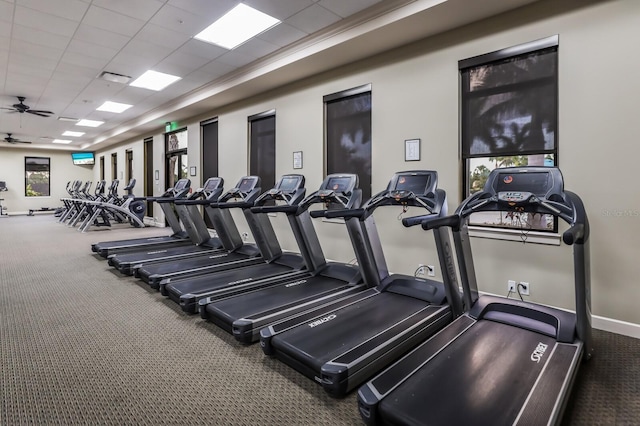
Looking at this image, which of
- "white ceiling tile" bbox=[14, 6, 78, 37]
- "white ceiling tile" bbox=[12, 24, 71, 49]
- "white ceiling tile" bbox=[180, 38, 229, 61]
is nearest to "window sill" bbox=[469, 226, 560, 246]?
"white ceiling tile" bbox=[180, 38, 229, 61]

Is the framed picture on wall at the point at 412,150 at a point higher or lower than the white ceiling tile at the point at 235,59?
lower

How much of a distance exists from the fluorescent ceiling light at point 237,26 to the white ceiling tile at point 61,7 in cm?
122

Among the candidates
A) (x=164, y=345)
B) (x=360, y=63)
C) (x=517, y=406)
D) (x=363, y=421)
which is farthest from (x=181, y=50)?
(x=517, y=406)

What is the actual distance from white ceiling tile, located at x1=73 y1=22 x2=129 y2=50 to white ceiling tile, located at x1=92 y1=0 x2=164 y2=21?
0.68 m

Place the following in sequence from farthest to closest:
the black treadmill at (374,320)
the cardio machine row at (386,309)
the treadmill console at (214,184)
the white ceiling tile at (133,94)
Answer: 1. the white ceiling tile at (133,94)
2. the treadmill console at (214,184)
3. the black treadmill at (374,320)
4. the cardio machine row at (386,309)

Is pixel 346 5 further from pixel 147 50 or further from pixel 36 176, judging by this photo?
pixel 36 176

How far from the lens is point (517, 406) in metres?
1.61

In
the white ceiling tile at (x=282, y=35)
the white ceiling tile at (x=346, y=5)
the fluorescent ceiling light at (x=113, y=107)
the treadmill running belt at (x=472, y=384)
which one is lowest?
the treadmill running belt at (x=472, y=384)

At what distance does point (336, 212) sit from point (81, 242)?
6505 millimetres

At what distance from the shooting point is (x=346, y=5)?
3.61 metres

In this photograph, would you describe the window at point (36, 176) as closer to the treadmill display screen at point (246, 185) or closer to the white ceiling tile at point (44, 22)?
the white ceiling tile at point (44, 22)

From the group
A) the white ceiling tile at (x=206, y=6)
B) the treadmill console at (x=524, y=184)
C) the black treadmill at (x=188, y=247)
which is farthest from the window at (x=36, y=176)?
the treadmill console at (x=524, y=184)

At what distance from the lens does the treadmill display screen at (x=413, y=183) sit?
10.7 feet

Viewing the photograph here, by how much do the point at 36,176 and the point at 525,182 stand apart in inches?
755
